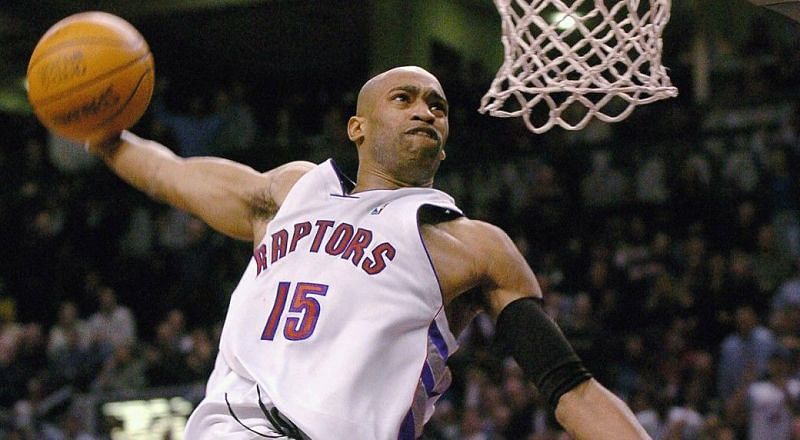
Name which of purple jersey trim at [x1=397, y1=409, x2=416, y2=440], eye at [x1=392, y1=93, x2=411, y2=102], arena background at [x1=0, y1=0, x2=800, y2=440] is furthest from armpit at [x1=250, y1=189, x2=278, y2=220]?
arena background at [x1=0, y1=0, x2=800, y2=440]

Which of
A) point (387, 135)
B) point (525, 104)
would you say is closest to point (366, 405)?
point (387, 135)

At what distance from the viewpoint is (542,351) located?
3.37 meters

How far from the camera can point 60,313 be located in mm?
11422

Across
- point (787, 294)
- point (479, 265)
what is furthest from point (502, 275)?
point (787, 294)

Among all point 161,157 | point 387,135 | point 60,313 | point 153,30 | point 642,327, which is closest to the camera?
point 387,135

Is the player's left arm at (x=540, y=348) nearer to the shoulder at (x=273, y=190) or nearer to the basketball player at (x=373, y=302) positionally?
the basketball player at (x=373, y=302)

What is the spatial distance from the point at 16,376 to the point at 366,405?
7597mm

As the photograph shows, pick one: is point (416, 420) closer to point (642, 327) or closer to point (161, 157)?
point (161, 157)

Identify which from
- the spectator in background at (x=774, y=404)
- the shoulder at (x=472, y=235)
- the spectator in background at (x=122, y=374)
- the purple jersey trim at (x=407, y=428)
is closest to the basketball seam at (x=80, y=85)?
the shoulder at (x=472, y=235)

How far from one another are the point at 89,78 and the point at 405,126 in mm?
1035

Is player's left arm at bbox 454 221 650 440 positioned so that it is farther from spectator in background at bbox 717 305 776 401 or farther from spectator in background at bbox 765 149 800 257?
spectator in background at bbox 765 149 800 257

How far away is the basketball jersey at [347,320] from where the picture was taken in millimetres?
3352

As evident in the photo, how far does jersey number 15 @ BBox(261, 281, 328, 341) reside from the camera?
343 centimetres

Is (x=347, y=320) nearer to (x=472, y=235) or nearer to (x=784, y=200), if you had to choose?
(x=472, y=235)
